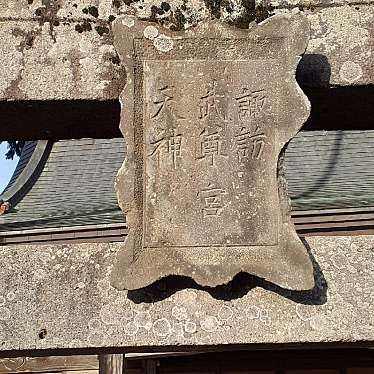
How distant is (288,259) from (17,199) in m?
6.04

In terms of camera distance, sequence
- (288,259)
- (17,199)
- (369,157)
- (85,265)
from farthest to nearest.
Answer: (17,199) < (369,157) < (85,265) < (288,259)

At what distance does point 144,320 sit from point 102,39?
2.60 feet

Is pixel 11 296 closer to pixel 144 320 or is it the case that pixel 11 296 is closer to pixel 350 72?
pixel 144 320

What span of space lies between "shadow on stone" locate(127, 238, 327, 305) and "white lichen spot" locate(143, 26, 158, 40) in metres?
0.64

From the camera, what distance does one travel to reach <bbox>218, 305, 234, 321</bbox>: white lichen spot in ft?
6.48

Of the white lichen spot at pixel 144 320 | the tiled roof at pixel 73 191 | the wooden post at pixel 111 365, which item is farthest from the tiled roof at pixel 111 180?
the white lichen spot at pixel 144 320

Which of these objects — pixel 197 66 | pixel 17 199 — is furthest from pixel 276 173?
pixel 17 199

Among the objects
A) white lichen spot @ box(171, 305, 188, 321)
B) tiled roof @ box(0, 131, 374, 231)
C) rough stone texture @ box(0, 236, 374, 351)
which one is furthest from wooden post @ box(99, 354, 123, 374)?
white lichen spot @ box(171, 305, 188, 321)

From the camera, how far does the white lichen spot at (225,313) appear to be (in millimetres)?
1976

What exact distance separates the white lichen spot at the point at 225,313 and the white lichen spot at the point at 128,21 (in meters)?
0.79

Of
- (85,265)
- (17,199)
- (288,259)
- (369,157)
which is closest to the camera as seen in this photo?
(288,259)

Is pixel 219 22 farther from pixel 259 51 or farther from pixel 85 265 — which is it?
pixel 85 265

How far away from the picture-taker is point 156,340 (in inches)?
77.8

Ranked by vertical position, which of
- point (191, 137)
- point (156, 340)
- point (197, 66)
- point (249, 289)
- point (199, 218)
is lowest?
point (156, 340)
